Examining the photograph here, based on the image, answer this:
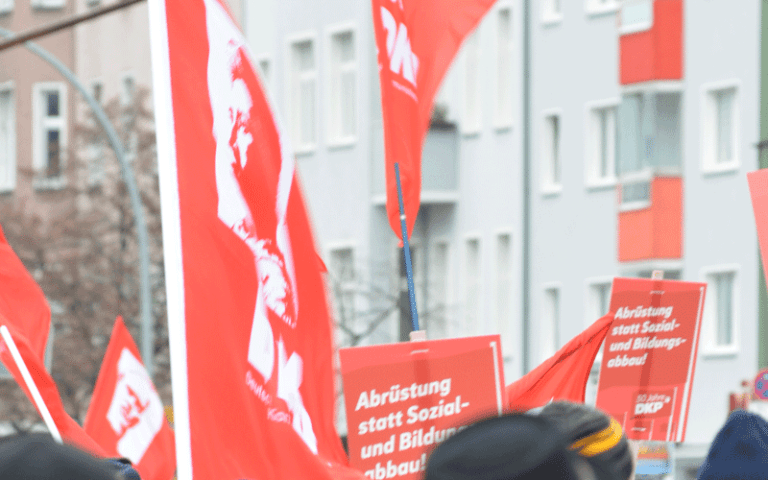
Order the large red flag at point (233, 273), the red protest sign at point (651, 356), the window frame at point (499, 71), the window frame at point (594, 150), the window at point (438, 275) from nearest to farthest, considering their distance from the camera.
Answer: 1. the large red flag at point (233, 273)
2. the red protest sign at point (651, 356)
3. the window frame at point (594, 150)
4. the window frame at point (499, 71)
5. the window at point (438, 275)

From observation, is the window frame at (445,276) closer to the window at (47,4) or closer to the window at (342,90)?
the window at (342,90)

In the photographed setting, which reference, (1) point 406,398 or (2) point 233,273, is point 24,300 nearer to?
(1) point 406,398

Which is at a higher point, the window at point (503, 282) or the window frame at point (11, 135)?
the window frame at point (11, 135)

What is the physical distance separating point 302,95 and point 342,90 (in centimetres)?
130

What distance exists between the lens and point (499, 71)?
37250 millimetres

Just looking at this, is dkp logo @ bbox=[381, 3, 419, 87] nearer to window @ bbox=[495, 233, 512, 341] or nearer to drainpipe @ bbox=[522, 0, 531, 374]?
drainpipe @ bbox=[522, 0, 531, 374]

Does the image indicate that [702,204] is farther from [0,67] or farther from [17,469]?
[17,469]

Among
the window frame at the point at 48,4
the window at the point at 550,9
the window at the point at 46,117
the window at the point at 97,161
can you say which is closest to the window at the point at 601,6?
the window at the point at 550,9

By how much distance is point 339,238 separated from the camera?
40.4 metres

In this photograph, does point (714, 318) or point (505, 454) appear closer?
point (505, 454)

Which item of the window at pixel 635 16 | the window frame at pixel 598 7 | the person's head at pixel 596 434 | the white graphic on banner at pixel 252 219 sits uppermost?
the window frame at pixel 598 7

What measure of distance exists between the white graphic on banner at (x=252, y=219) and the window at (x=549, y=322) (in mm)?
30548

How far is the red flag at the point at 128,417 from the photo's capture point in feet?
38.9

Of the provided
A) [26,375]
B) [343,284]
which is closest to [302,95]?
[343,284]
